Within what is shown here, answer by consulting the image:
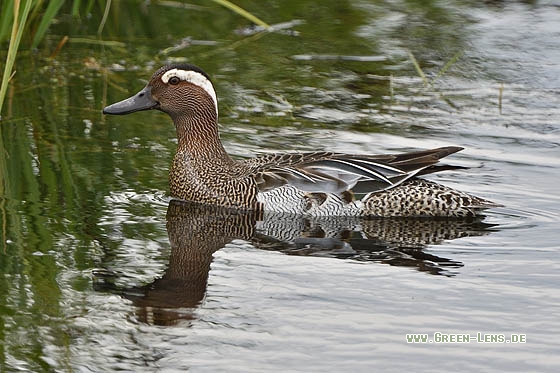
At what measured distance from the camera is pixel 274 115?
36.5 ft

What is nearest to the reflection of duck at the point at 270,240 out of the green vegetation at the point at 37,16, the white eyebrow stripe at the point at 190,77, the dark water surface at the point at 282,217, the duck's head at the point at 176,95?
the dark water surface at the point at 282,217

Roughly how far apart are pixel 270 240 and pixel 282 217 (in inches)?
25.5

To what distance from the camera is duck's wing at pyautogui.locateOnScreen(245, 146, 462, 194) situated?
8.91m

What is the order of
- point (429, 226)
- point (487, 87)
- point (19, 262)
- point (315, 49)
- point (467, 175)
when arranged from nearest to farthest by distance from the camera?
point (19, 262) → point (429, 226) → point (467, 175) → point (487, 87) → point (315, 49)

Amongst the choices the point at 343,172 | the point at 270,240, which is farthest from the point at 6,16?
the point at 270,240

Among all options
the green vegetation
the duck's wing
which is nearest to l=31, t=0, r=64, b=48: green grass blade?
the green vegetation

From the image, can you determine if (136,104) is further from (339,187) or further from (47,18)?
(47,18)

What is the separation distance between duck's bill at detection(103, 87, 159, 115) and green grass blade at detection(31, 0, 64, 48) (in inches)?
84.3

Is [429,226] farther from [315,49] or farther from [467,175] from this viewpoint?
[315,49]

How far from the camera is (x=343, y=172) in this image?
8.95 m

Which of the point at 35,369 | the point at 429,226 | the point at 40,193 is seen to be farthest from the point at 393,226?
the point at 35,369

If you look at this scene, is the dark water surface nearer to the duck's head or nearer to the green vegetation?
the green vegetation

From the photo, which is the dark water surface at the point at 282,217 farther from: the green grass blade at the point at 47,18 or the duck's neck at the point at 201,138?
the duck's neck at the point at 201,138

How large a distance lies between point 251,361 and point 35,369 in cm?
110
